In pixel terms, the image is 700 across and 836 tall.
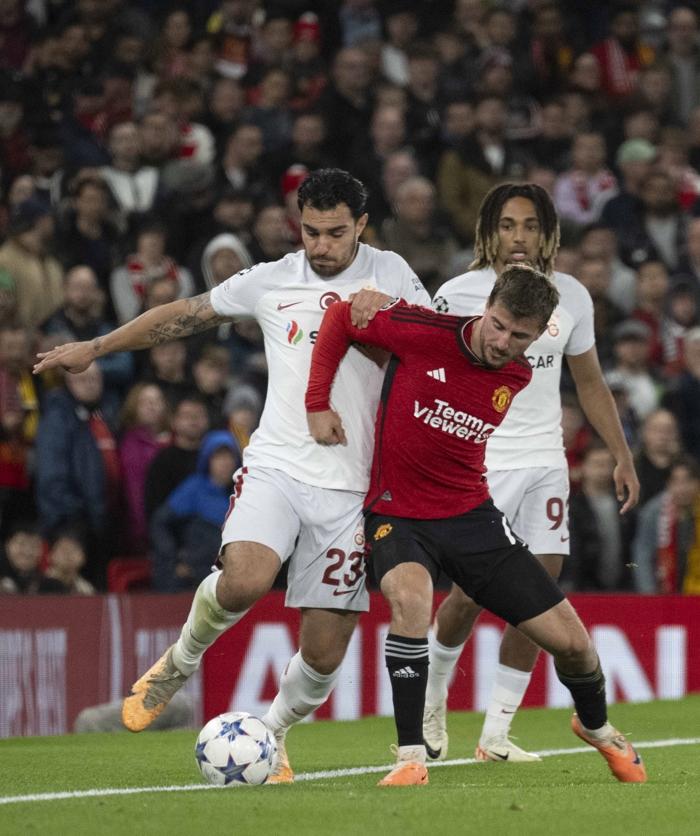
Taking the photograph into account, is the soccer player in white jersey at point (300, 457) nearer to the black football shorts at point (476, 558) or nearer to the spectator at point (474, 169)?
the black football shorts at point (476, 558)

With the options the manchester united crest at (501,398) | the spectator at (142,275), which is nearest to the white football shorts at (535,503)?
the manchester united crest at (501,398)

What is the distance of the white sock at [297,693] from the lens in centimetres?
770

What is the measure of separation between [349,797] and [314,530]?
124 cm

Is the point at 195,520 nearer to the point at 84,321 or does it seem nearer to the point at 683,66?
the point at 84,321

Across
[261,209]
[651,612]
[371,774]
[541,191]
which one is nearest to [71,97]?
[261,209]

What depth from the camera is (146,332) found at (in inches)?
302

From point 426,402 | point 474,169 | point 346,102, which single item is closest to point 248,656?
point 426,402

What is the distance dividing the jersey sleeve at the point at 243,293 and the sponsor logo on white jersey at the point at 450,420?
0.94 meters

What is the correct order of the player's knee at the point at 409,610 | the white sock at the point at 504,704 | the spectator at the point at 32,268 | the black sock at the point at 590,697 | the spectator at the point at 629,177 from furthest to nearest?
the spectator at the point at 629,177 < the spectator at the point at 32,268 < the white sock at the point at 504,704 < the black sock at the point at 590,697 < the player's knee at the point at 409,610

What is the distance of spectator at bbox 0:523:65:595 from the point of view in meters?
11.9

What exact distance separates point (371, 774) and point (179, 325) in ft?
6.77

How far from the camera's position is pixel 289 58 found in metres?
17.0

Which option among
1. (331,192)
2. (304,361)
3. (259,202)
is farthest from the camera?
(259,202)

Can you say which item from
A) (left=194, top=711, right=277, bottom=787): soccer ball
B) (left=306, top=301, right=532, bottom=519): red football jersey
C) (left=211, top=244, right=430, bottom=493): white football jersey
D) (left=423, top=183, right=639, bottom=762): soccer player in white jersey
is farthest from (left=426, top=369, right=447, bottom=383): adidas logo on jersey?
(left=194, top=711, right=277, bottom=787): soccer ball
